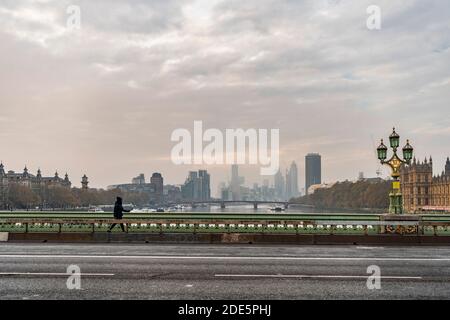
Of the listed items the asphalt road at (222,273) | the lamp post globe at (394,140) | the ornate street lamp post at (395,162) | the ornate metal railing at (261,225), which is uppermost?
the lamp post globe at (394,140)

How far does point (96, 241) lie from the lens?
2430 cm

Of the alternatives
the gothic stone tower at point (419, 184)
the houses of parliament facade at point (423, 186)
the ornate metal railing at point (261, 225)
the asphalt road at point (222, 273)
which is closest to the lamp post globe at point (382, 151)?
the ornate metal railing at point (261, 225)

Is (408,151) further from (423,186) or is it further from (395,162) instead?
(423,186)

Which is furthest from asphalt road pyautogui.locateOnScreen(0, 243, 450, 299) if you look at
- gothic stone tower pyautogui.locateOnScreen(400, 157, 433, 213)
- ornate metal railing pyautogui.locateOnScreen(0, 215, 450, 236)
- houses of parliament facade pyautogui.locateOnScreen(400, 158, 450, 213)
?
gothic stone tower pyautogui.locateOnScreen(400, 157, 433, 213)

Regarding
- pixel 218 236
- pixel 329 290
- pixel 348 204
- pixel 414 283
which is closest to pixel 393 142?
pixel 218 236

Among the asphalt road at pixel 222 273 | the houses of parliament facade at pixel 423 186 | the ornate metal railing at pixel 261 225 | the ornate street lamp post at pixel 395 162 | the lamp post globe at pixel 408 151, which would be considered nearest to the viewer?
the asphalt road at pixel 222 273

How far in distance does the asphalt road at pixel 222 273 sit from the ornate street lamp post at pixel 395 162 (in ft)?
19.9

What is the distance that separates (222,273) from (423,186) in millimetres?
175580

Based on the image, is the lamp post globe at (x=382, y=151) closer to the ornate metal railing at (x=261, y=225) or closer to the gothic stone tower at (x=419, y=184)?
the ornate metal railing at (x=261, y=225)

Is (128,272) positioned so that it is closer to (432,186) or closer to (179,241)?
(179,241)

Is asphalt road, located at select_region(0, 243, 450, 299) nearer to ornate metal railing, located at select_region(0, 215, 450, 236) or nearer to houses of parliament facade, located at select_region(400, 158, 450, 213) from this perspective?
ornate metal railing, located at select_region(0, 215, 450, 236)

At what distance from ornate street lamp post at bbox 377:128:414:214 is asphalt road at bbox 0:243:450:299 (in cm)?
608

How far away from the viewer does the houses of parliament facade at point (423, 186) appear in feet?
534
